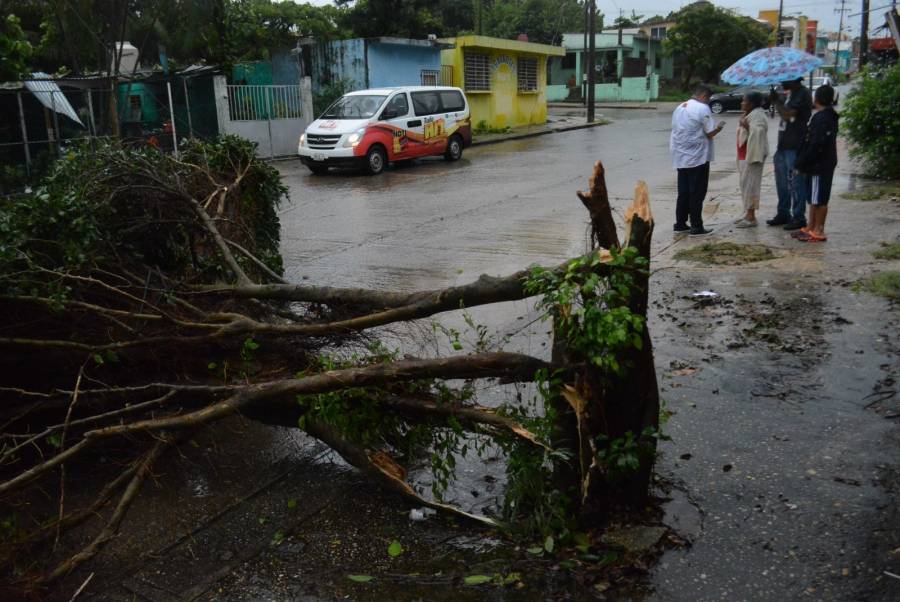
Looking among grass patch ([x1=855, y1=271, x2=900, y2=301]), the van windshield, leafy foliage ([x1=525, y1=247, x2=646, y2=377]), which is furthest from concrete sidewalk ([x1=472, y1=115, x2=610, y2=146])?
leafy foliage ([x1=525, y1=247, x2=646, y2=377])

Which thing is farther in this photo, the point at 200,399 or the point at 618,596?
the point at 200,399

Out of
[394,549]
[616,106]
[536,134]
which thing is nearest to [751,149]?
[394,549]

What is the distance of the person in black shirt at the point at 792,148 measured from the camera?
9.37 metres

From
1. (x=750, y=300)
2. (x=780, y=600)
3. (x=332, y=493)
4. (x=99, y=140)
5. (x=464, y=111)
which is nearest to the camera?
(x=780, y=600)

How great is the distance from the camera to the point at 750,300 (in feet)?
23.1

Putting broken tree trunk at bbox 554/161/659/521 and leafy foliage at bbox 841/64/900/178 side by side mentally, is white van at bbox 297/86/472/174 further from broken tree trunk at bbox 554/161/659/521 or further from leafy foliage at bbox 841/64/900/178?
broken tree trunk at bbox 554/161/659/521

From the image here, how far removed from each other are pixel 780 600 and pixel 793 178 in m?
7.59

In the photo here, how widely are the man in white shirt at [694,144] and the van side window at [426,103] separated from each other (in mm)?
10452

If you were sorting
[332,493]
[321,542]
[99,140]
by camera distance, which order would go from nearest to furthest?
[321,542], [332,493], [99,140]

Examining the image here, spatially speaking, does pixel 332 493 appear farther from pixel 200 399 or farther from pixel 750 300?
pixel 750 300

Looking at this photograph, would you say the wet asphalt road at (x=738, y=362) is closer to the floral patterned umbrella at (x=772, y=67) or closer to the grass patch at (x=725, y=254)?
the grass patch at (x=725, y=254)

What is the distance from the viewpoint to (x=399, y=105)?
18938 millimetres

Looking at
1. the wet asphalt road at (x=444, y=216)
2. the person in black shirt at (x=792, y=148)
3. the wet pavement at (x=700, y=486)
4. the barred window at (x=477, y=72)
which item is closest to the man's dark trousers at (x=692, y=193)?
the person in black shirt at (x=792, y=148)

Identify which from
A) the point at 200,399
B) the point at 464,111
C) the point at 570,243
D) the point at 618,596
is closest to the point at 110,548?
the point at 200,399
